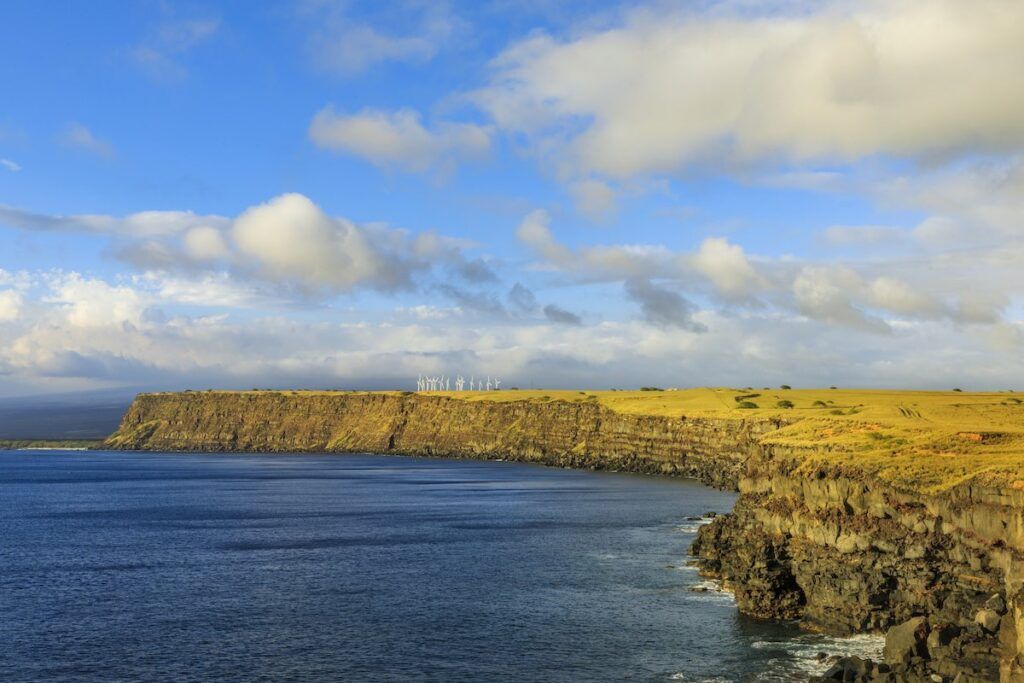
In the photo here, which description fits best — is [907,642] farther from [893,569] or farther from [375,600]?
[375,600]

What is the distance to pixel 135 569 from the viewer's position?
7969 cm

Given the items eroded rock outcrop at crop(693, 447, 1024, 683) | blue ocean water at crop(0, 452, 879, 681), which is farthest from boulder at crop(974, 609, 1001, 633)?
blue ocean water at crop(0, 452, 879, 681)

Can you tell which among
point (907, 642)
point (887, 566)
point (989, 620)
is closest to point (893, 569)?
point (887, 566)

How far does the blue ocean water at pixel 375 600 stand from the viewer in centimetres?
4962

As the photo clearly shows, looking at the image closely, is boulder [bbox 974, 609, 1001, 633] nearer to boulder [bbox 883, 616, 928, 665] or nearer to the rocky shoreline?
the rocky shoreline

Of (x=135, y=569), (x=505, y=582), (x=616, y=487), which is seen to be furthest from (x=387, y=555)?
(x=616, y=487)

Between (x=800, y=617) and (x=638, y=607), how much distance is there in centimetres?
1147

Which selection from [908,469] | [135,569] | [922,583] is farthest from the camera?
[135,569]

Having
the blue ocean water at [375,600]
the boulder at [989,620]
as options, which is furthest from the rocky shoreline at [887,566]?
the blue ocean water at [375,600]

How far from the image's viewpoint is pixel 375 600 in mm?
65938

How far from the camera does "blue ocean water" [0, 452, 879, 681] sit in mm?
49625

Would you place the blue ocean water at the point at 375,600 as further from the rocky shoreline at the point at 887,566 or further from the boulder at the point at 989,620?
the boulder at the point at 989,620

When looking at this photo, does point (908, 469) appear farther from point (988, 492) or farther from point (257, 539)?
point (257, 539)

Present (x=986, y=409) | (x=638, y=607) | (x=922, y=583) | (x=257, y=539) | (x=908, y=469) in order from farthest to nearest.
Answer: (x=986, y=409) < (x=257, y=539) < (x=638, y=607) < (x=908, y=469) < (x=922, y=583)
